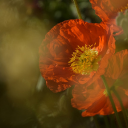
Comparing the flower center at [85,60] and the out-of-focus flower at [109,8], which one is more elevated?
the out-of-focus flower at [109,8]

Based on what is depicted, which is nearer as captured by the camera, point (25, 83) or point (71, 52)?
point (71, 52)

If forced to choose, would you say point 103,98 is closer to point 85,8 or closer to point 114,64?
point 114,64

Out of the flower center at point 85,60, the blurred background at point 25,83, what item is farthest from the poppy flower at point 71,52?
the blurred background at point 25,83

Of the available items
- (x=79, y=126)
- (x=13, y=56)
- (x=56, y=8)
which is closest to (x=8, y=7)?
(x=13, y=56)

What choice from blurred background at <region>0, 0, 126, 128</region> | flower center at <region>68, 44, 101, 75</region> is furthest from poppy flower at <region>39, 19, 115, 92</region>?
blurred background at <region>0, 0, 126, 128</region>

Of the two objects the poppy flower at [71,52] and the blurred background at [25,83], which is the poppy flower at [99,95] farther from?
the blurred background at [25,83]

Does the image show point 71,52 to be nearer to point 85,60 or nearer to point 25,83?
point 85,60

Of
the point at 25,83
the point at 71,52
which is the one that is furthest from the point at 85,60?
the point at 25,83
